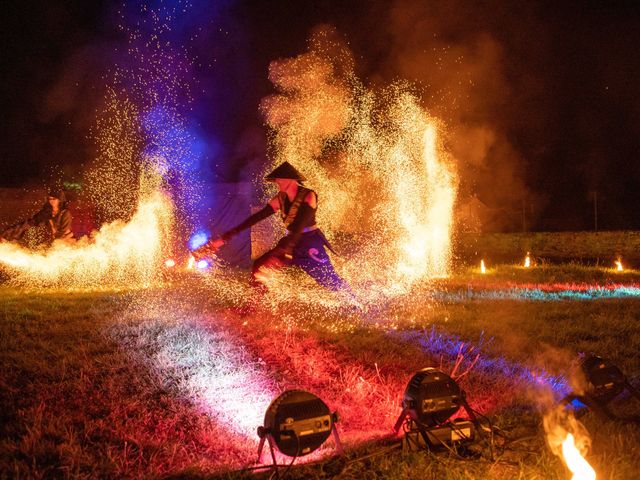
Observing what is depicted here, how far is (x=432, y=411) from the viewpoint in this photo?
2.95 meters

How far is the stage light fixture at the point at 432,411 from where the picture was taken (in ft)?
9.62

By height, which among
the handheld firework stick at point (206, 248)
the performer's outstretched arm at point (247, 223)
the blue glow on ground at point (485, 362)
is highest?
the performer's outstretched arm at point (247, 223)

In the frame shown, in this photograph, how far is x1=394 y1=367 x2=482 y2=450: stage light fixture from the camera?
2932 mm

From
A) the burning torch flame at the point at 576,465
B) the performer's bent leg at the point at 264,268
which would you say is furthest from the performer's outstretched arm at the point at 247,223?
the burning torch flame at the point at 576,465

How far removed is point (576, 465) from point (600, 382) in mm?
931

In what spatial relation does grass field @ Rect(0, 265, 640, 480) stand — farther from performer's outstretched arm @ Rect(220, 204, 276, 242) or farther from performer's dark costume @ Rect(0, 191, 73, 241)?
performer's dark costume @ Rect(0, 191, 73, 241)

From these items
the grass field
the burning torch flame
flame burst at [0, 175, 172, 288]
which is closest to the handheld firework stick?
the grass field

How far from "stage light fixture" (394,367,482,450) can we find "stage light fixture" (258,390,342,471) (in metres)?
0.52

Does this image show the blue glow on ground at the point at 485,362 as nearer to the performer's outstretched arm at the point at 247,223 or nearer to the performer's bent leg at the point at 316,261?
the performer's bent leg at the point at 316,261

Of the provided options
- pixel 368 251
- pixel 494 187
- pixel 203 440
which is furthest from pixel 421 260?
pixel 494 187

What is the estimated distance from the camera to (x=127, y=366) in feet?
14.0

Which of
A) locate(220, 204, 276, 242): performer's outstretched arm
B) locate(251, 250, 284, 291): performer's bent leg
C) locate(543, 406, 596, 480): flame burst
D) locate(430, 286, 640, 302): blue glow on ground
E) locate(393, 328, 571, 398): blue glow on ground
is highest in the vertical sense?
locate(220, 204, 276, 242): performer's outstretched arm

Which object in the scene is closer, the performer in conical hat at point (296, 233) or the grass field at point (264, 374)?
the grass field at point (264, 374)

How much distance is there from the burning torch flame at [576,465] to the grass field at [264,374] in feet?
0.97
